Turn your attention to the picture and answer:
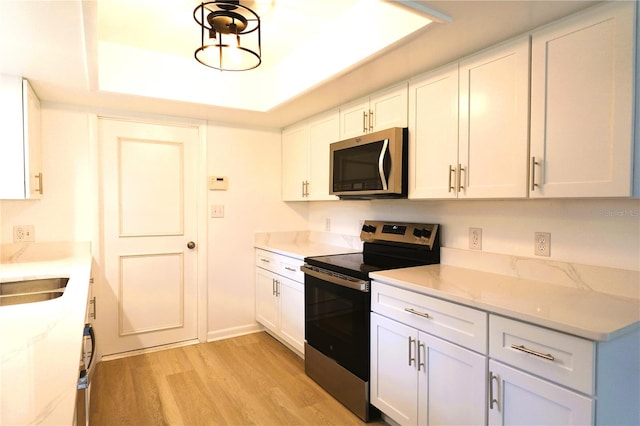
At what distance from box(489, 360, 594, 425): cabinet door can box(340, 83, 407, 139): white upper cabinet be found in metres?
1.46

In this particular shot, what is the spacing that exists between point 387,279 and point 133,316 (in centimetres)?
233

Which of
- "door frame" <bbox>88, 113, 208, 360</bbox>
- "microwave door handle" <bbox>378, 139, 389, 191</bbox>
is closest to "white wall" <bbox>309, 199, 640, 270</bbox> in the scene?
"microwave door handle" <bbox>378, 139, 389, 191</bbox>

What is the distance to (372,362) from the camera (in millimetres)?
2020

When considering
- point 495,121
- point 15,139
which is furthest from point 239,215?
point 495,121

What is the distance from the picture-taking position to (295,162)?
3451mm

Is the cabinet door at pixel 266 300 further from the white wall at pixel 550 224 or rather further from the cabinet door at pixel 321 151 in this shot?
the white wall at pixel 550 224

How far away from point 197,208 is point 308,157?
1132 millimetres

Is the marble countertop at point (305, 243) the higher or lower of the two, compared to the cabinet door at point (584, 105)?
lower

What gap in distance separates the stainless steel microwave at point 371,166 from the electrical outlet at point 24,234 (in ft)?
7.42

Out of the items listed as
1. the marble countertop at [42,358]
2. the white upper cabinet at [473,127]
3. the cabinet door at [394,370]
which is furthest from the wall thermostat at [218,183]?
the cabinet door at [394,370]

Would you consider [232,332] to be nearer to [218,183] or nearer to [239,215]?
[239,215]

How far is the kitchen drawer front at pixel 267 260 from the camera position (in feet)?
10.3

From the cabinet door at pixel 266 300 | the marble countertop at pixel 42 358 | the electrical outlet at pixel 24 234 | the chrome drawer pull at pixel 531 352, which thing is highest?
the electrical outlet at pixel 24 234

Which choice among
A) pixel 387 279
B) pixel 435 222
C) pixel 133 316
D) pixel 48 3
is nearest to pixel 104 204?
pixel 133 316
